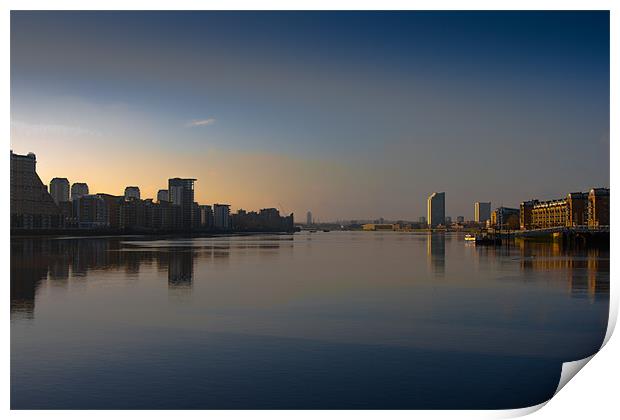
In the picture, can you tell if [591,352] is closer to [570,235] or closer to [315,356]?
[315,356]

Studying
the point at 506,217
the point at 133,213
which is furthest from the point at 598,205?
the point at 133,213

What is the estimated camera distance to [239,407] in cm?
831

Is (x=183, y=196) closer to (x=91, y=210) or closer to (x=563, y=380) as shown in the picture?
(x=91, y=210)

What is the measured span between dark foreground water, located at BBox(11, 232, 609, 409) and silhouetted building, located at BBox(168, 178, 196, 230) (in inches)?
3848

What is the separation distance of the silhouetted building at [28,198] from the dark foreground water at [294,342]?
239 ft

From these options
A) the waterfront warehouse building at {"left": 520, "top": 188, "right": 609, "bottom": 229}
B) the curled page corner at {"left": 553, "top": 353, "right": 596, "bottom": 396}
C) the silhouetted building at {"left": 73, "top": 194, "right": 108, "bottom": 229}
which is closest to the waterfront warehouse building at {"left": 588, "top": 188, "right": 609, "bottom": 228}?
the waterfront warehouse building at {"left": 520, "top": 188, "right": 609, "bottom": 229}

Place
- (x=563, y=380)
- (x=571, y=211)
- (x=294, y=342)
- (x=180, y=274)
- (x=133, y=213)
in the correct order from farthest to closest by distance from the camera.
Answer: (x=133, y=213) → (x=571, y=211) → (x=180, y=274) → (x=294, y=342) → (x=563, y=380)

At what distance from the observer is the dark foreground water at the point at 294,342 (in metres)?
8.73

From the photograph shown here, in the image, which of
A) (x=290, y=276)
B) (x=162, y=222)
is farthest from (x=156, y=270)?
(x=162, y=222)

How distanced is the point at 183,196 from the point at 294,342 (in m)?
111

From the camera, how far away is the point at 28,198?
89938 mm
